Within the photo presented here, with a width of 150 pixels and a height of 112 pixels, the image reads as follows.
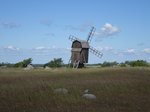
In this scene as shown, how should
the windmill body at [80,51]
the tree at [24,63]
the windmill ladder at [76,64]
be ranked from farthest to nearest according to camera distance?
the tree at [24,63], the windmill ladder at [76,64], the windmill body at [80,51]

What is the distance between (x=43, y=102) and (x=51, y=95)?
1.89 meters

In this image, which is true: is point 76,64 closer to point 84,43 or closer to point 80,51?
point 80,51

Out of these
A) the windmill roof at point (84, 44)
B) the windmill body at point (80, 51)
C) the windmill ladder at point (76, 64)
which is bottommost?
the windmill ladder at point (76, 64)

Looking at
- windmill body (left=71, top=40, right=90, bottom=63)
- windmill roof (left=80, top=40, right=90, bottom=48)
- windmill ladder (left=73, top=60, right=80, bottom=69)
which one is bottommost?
windmill ladder (left=73, top=60, right=80, bottom=69)

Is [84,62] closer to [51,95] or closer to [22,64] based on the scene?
[22,64]

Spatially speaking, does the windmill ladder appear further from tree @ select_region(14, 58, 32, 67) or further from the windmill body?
tree @ select_region(14, 58, 32, 67)

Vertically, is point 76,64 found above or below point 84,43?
below

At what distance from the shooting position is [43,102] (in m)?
13.1

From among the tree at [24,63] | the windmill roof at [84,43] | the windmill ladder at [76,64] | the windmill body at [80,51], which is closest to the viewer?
the windmill body at [80,51]

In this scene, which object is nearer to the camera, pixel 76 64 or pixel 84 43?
pixel 84 43

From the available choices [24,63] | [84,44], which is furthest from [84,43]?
[24,63]

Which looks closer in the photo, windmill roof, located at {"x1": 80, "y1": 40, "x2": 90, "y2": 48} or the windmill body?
the windmill body

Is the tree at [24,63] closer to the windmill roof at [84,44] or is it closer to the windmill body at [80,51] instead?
the windmill body at [80,51]

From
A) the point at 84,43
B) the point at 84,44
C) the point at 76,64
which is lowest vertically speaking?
the point at 76,64
